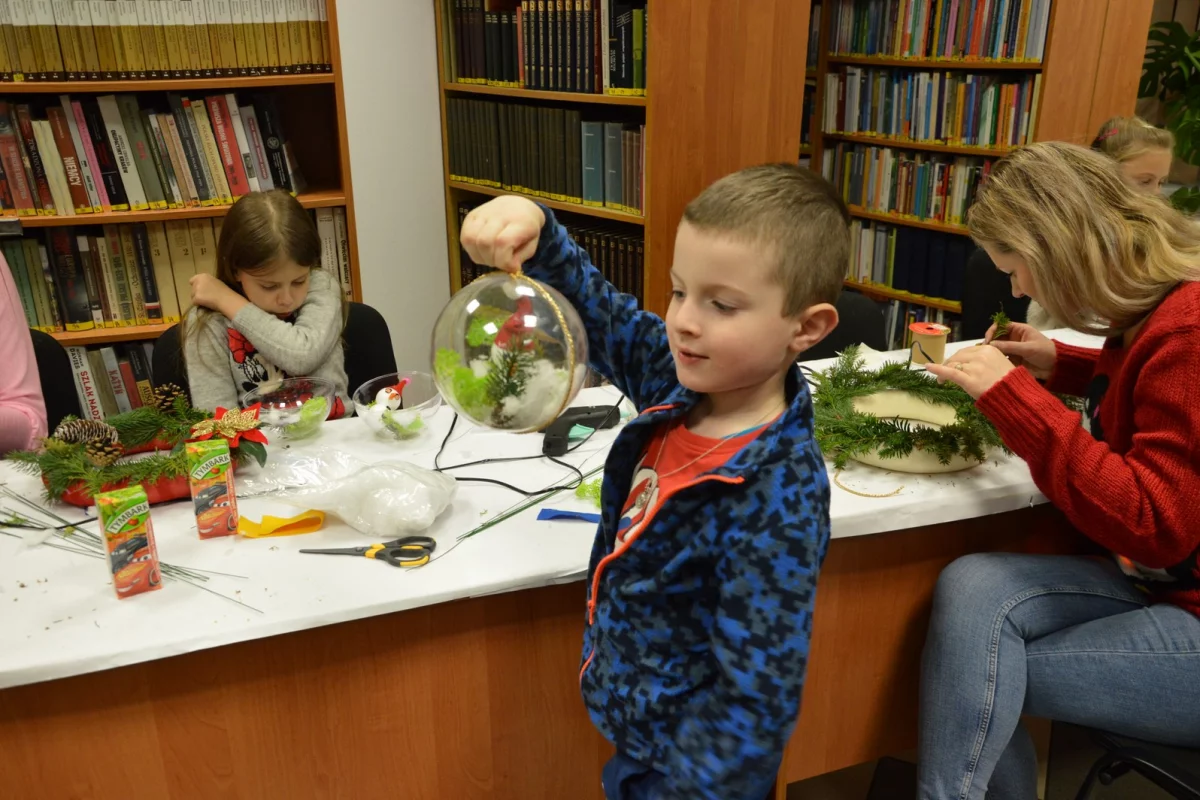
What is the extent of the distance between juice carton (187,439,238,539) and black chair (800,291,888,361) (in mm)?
1501

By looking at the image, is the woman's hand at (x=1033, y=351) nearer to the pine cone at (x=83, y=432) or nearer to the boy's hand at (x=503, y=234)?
the boy's hand at (x=503, y=234)

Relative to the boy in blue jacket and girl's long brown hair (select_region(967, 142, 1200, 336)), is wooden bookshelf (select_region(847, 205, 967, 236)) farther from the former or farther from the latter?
the boy in blue jacket

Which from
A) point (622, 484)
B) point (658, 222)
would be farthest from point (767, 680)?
point (658, 222)

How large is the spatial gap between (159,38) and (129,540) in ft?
6.83

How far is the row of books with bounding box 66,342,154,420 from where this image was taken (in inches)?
114

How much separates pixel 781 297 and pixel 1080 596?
0.81 metres

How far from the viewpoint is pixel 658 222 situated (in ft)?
9.05

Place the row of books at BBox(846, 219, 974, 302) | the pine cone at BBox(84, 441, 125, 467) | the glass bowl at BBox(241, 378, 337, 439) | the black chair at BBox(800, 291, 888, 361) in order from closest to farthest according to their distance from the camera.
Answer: the pine cone at BBox(84, 441, 125, 467) < the glass bowl at BBox(241, 378, 337, 439) < the black chair at BBox(800, 291, 888, 361) < the row of books at BBox(846, 219, 974, 302)

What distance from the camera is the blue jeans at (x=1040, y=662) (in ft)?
4.17

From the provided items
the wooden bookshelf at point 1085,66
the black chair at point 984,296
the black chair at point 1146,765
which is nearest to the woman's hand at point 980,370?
the black chair at point 1146,765

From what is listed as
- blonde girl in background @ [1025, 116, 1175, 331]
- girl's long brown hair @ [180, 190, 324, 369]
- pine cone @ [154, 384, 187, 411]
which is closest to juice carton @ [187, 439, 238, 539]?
pine cone @ [154, 384, 187, 411]

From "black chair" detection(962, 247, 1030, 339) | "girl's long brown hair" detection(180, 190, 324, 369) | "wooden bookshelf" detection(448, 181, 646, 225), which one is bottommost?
"black chair" detection(962, 247, 1030, 339)

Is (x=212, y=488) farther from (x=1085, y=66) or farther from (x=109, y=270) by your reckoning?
(x=1085, y=66)

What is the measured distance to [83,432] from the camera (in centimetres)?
141
